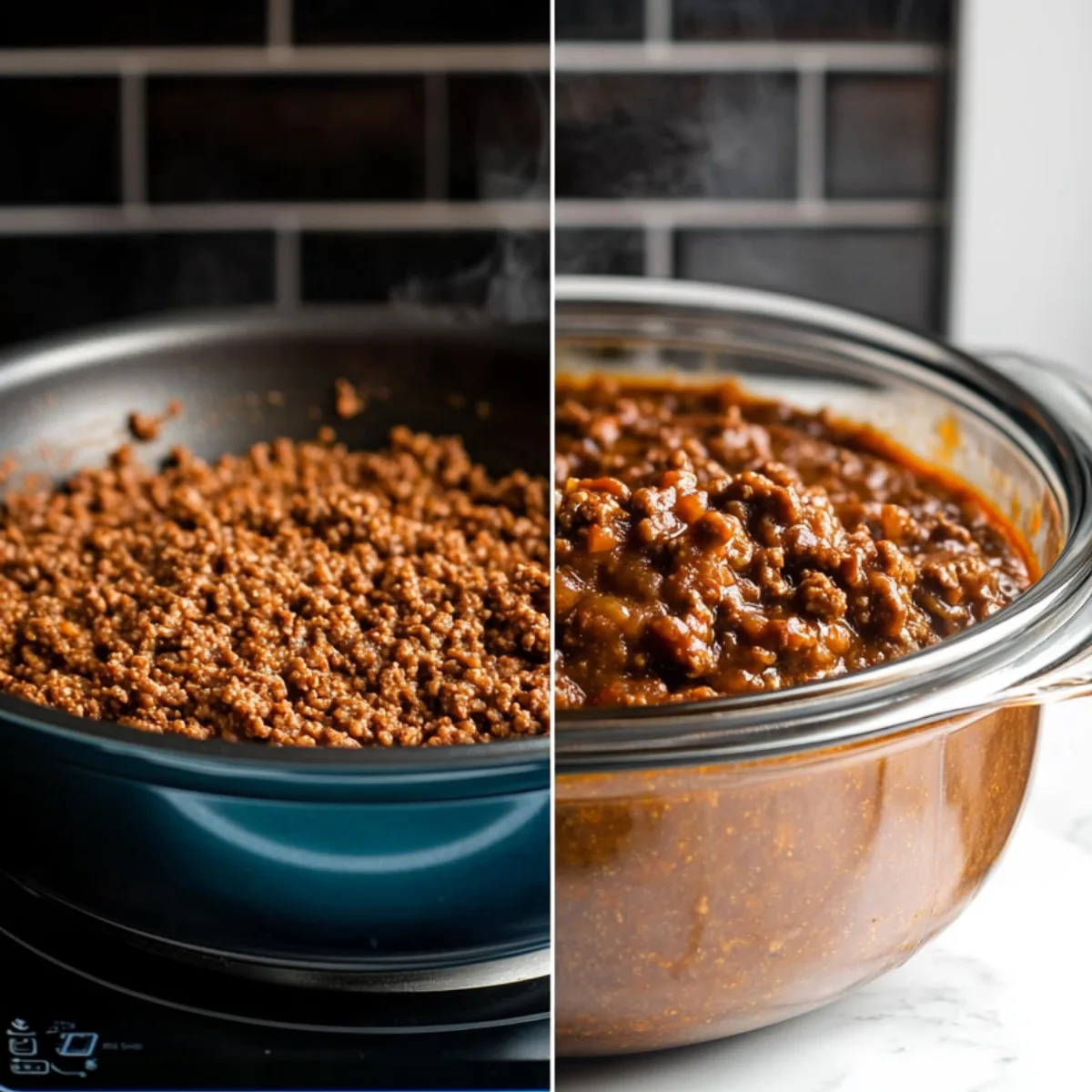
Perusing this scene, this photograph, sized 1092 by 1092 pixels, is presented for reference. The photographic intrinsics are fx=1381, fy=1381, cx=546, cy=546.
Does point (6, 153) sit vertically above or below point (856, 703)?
above

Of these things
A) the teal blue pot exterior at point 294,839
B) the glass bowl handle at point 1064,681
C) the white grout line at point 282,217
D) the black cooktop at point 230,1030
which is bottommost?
the black cooktop at point 230,1030

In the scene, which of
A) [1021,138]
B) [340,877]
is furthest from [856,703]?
[1021,138]

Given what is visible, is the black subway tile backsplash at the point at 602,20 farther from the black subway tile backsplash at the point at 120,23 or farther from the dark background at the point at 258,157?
the black subway tile backsplash at the point at 120,23

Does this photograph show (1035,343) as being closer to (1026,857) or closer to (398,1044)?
(1026,857)

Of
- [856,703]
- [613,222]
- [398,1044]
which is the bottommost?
[398,1044]

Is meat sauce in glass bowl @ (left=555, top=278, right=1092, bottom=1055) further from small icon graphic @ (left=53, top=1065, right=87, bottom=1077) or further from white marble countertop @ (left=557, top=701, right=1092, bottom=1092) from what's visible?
small icon graphic @ (left=53, top=1065, right=87, bottom=1077)

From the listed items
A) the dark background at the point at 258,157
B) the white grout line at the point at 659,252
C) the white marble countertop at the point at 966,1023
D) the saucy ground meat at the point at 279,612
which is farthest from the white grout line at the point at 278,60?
the white marble countertop at the point at 966,1023

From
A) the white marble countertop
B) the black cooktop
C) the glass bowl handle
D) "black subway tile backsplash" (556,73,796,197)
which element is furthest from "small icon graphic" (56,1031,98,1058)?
"black subway tile backsplash" (556,73,796,197)

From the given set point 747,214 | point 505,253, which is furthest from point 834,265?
point 505,253
